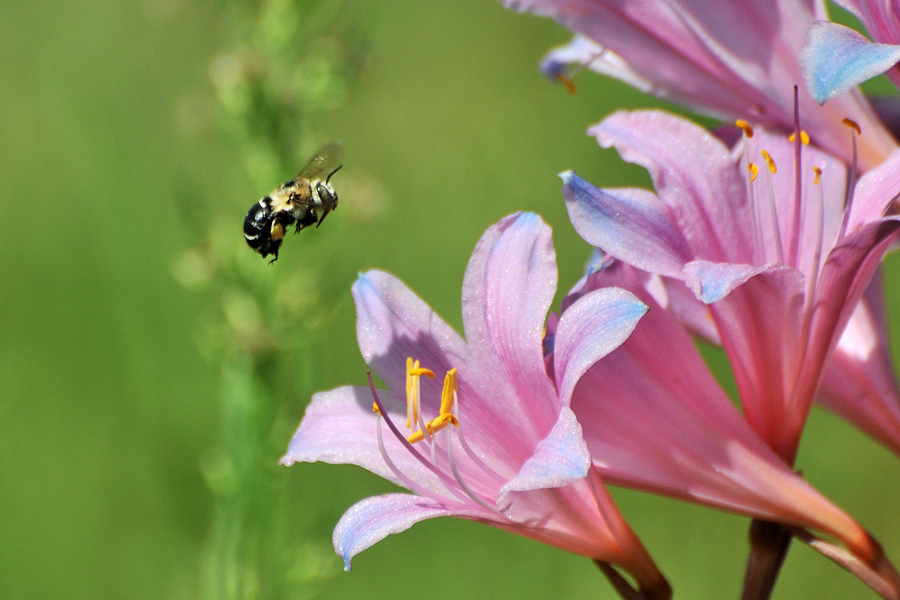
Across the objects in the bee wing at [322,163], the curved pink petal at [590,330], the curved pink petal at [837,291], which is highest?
the bee wing at [322,163]

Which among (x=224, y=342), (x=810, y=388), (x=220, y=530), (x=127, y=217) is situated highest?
(x=127, y=217)

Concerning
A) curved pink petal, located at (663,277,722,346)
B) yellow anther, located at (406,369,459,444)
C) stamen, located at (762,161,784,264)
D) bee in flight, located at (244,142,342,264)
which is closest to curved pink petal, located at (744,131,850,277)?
stamen, located at (762,161,784,264)

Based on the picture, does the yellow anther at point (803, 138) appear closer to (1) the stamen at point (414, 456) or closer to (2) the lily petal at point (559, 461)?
(2) the lily petal at point (559, 461)

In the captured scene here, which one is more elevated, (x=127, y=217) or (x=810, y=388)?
(x=127, y=217)

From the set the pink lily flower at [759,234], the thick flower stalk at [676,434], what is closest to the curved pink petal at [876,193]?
the pink lily flower at [759,234]

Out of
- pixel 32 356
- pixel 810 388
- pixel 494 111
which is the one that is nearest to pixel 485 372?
pixel 810 388

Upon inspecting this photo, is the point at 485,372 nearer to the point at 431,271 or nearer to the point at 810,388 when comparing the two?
the point at 810,388

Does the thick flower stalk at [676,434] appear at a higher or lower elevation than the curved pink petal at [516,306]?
lower
